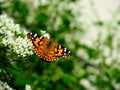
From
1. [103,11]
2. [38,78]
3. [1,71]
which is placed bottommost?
[1,71]

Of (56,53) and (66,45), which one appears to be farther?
(66,45)

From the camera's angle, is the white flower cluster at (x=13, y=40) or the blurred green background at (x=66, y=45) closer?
the white flower cluster at (x=13, y=40)

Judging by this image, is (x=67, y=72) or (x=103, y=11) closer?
(x=67, y=72)

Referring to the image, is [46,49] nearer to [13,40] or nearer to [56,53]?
[56,53]

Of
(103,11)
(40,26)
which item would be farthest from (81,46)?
(103,11)

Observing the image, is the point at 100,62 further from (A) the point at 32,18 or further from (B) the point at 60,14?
(A) the point at 32,18

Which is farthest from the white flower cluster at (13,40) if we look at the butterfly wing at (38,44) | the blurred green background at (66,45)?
the blurred green background at (66,45)

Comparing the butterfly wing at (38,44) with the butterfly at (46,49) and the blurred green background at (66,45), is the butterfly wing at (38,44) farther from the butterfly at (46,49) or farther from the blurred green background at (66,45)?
the blurred green background at (66,45)

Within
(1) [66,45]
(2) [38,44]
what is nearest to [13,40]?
(2) [38,44]
